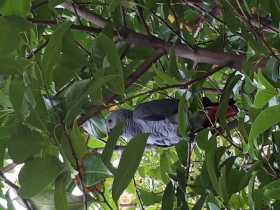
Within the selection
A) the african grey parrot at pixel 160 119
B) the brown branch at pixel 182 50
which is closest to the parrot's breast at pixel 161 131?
the african grey parrot at pixel 160 119

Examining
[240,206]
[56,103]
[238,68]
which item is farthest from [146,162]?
[56,103]

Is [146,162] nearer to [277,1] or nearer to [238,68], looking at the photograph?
[238,68]

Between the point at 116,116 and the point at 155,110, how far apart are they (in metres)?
0.08

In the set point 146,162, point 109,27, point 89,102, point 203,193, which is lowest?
point 146,162

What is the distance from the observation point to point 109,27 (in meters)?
0.65

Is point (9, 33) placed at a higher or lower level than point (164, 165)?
higher

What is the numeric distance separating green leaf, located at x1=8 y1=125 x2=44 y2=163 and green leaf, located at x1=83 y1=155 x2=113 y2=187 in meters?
0.06

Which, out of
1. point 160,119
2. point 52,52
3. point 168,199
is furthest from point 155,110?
point 52,52

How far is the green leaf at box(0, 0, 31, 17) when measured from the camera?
582mm

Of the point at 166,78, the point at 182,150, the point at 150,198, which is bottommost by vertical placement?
the point at 150,198

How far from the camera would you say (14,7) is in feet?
1.91

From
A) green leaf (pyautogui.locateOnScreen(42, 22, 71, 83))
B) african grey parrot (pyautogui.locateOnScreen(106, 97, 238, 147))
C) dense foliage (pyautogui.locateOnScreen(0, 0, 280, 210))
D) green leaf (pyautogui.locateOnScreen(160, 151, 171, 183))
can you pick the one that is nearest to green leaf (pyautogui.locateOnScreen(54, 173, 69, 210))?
dense foliage (pyautogui.locateOnScreen(0, 0, 280, 210))

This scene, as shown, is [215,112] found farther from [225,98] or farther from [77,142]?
[77,142]

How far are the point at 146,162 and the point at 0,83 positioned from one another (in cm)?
55
